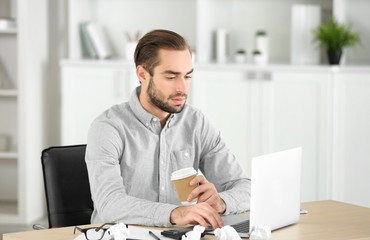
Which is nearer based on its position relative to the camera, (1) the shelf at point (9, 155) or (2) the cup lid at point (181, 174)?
(2) the cup lid at point (181, 174)

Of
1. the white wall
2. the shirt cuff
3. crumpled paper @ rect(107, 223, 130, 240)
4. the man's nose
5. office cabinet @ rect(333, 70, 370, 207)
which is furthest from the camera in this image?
the white wall

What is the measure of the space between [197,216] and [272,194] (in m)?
0.22

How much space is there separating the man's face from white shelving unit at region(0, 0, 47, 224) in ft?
8.20

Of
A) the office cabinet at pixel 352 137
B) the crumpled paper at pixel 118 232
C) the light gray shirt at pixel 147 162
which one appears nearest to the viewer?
the crumpled paper at pixel 118 232

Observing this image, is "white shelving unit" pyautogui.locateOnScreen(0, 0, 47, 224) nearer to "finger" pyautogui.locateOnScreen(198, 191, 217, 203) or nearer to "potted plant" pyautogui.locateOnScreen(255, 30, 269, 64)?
"potted plant" pyautogui.locateOnScreen(255, 30, 269, 64)

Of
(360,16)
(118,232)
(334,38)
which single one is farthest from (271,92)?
(118,232)

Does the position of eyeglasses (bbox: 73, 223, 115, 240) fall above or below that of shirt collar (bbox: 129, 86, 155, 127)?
below

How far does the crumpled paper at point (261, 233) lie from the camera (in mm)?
1789

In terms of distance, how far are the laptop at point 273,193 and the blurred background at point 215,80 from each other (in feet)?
7.39

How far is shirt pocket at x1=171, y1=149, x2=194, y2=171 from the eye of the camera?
2348 millimetres

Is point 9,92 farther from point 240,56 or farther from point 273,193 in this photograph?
point 273,193

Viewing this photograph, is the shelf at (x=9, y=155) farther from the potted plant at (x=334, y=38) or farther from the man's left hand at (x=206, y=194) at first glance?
the man's left hand at (x=206, y=194)

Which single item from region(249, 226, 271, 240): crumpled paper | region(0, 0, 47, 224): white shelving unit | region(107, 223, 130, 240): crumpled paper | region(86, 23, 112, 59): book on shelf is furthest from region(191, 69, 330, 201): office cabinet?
region(107, 223, 130, 240): crumpled paper

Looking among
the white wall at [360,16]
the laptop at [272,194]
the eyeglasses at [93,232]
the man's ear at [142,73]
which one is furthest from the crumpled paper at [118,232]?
the white wall at [360,16]
